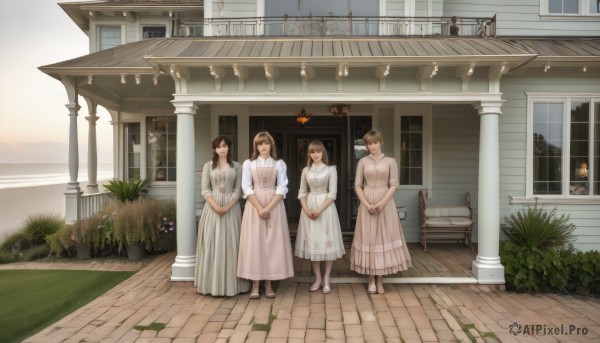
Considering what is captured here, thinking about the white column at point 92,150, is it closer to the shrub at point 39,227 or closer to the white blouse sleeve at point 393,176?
the shrub at point 39,227

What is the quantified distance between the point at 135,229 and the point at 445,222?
5.42m

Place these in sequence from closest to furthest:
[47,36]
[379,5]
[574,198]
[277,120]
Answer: [574,198], [379,5], [277,120], [47,36]

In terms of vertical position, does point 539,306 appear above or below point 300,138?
below

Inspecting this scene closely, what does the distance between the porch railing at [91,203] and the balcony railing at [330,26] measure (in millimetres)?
3601

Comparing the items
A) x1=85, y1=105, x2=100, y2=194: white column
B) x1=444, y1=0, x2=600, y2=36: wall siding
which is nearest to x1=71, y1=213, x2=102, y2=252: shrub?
x1=85, y1=105, x2=100, y2=194: white column

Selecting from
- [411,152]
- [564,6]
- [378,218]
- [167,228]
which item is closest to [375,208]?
[378,218]

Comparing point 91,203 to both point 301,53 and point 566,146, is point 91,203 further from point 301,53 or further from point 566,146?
point 566,146

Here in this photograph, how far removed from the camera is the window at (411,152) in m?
7.86

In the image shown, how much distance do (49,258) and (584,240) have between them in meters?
9.56

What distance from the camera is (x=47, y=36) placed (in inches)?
456

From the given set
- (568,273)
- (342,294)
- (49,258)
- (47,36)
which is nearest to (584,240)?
(568,273)

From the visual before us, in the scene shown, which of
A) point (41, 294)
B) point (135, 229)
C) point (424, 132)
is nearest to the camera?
point (41, 294)

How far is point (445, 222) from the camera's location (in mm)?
7129

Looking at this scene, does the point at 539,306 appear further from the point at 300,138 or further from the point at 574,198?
the point at 300,138
